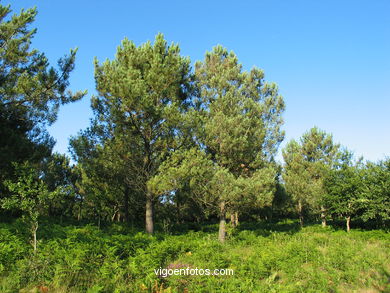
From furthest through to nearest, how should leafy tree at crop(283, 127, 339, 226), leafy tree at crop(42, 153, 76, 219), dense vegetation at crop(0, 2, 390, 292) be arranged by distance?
1. leafy tree at crop(42, 153, 76, 219)
2. leafy tree at crop(283, 127, 339, 226)
3. dense vegetation at crop(0, 2, 390, 292)

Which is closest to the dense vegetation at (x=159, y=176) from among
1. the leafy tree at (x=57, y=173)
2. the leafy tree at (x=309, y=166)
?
the leafy tree at (x=309, y=166)

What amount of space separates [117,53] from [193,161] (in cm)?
757

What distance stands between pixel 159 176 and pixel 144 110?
361cm

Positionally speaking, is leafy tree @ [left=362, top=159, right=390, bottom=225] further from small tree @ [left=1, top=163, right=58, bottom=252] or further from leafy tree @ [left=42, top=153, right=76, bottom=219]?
leafy tree @ [left=42, top=153, right=76, bottom=219]

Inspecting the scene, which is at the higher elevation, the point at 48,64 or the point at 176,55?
the point at 176,55

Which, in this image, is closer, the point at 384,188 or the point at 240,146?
the point at 240,146

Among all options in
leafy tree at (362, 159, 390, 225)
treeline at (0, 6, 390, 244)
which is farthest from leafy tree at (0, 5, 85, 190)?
leafy tree at (362, 159, 390, 225)

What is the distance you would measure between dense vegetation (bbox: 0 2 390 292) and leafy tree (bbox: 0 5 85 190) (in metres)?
0.05

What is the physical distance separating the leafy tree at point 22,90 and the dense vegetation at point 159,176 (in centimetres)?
5

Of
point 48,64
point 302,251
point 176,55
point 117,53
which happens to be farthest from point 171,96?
point 302,251

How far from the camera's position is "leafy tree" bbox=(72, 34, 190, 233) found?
1430cm

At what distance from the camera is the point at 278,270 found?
9.31 meters

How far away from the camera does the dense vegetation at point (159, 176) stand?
7168 millimetres

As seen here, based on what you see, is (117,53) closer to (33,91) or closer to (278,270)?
(33,91)
